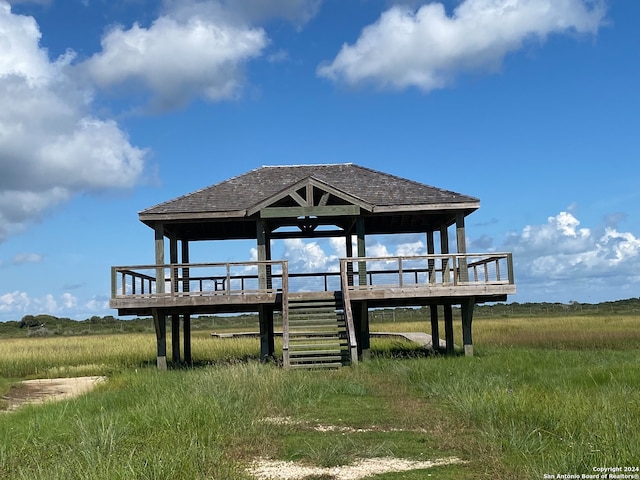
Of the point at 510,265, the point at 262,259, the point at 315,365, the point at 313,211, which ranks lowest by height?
the point at 315,365

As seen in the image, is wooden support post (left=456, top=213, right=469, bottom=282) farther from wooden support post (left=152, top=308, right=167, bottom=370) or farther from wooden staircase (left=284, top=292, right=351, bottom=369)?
wooden support post (left=152, top=308, right=167, bottom=370)

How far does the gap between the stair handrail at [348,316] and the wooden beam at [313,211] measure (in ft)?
4.50

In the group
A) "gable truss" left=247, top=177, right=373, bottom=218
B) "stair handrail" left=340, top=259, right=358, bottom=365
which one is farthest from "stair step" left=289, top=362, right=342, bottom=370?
"gable truss" left=247, top=177, right=373, bottom=218

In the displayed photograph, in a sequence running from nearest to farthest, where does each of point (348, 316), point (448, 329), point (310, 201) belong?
point (348, 316), point (310, 201), point (448, 329)

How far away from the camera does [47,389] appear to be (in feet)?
58.3

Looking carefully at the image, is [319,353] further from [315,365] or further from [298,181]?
[298,181]

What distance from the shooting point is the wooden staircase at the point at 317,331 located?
57.8ft

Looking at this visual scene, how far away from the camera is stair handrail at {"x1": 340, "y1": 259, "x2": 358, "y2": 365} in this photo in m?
17.4

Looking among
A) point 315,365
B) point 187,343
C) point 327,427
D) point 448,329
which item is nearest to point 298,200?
point 315,365

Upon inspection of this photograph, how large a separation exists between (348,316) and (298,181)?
4.21m

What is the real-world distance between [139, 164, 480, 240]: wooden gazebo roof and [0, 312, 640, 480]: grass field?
572 cm

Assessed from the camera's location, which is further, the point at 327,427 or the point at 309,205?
the point at 309,205

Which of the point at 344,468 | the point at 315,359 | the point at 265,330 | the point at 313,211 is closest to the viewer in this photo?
the point at 344,468

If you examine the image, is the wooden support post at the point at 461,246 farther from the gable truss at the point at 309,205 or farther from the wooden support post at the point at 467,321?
the gable truss at the point at 309,205
